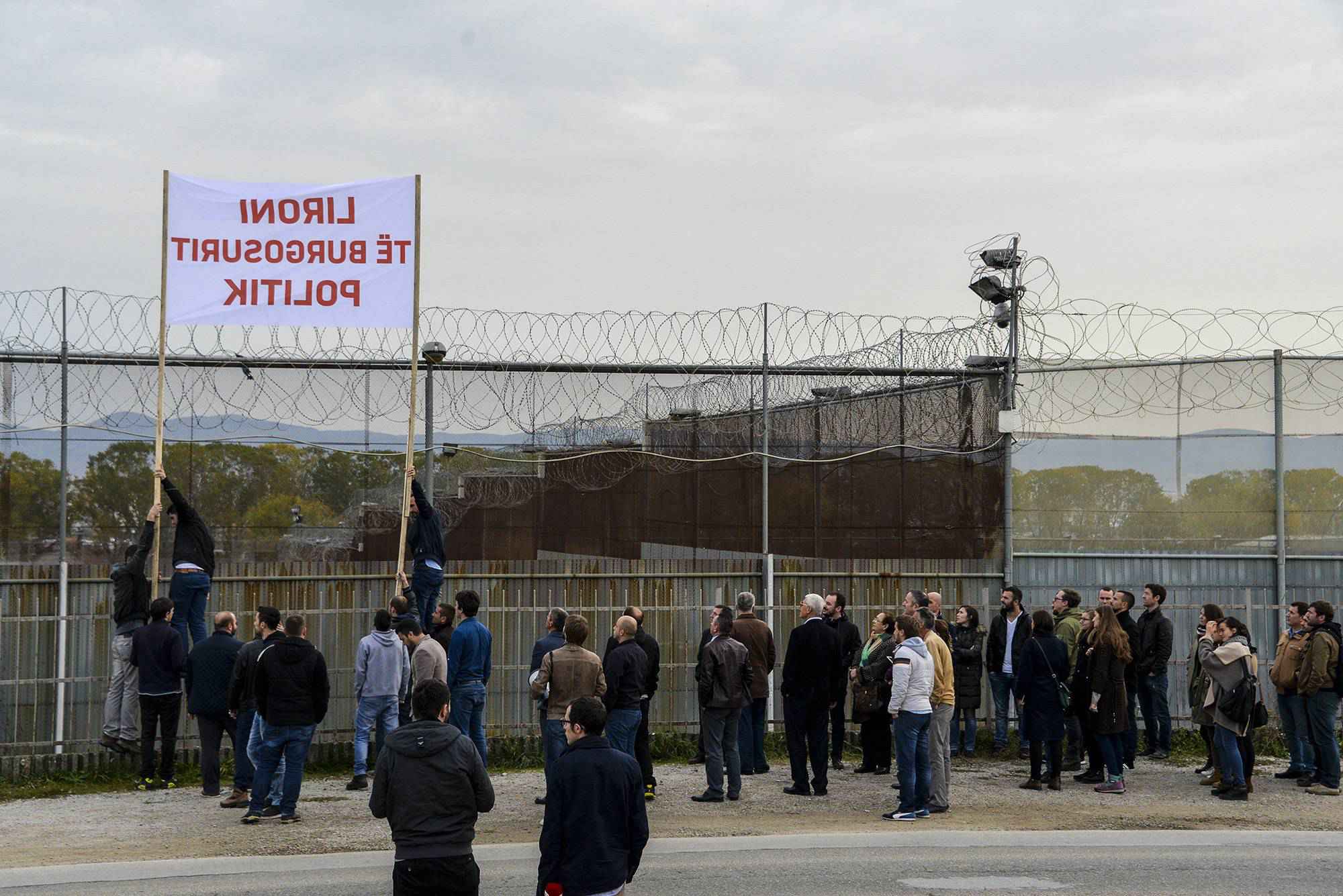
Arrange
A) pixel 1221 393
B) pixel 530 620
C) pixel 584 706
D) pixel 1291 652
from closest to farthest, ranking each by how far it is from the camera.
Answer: pixel 584 706
pixel 1291 652
pixel 530 620
pixel 1221 393

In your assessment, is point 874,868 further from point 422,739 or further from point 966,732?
point 966,732

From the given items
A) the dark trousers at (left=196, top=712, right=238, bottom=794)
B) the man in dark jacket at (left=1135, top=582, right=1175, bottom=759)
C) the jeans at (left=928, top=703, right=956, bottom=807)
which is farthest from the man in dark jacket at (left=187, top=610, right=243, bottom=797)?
the man in dark jacket at (left=1135, top=582, right=1175, bottom=759)

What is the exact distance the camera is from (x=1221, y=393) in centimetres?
1422

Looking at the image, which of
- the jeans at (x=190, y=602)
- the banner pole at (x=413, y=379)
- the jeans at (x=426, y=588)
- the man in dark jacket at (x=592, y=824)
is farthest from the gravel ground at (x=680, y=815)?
the man in dark jacket at (x=592, y=824)

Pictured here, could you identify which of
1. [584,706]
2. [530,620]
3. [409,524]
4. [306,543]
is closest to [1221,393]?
[530,620]

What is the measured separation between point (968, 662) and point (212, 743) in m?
6.80

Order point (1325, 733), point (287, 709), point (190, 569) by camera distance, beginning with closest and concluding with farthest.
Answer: point (287, 709)
point (190, 569)
point (1325, 733)

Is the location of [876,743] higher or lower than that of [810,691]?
lower

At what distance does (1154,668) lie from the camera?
506 inches

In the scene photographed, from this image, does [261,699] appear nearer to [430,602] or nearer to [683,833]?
[430,602]

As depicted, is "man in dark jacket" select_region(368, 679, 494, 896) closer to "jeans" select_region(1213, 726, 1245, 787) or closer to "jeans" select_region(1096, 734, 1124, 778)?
"jeans" select_region(1096, 734, 1124, 778)

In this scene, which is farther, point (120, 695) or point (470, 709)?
point (120, 695)

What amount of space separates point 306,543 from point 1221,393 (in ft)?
30.4

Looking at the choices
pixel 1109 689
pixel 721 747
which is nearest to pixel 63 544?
pixel 721 747
